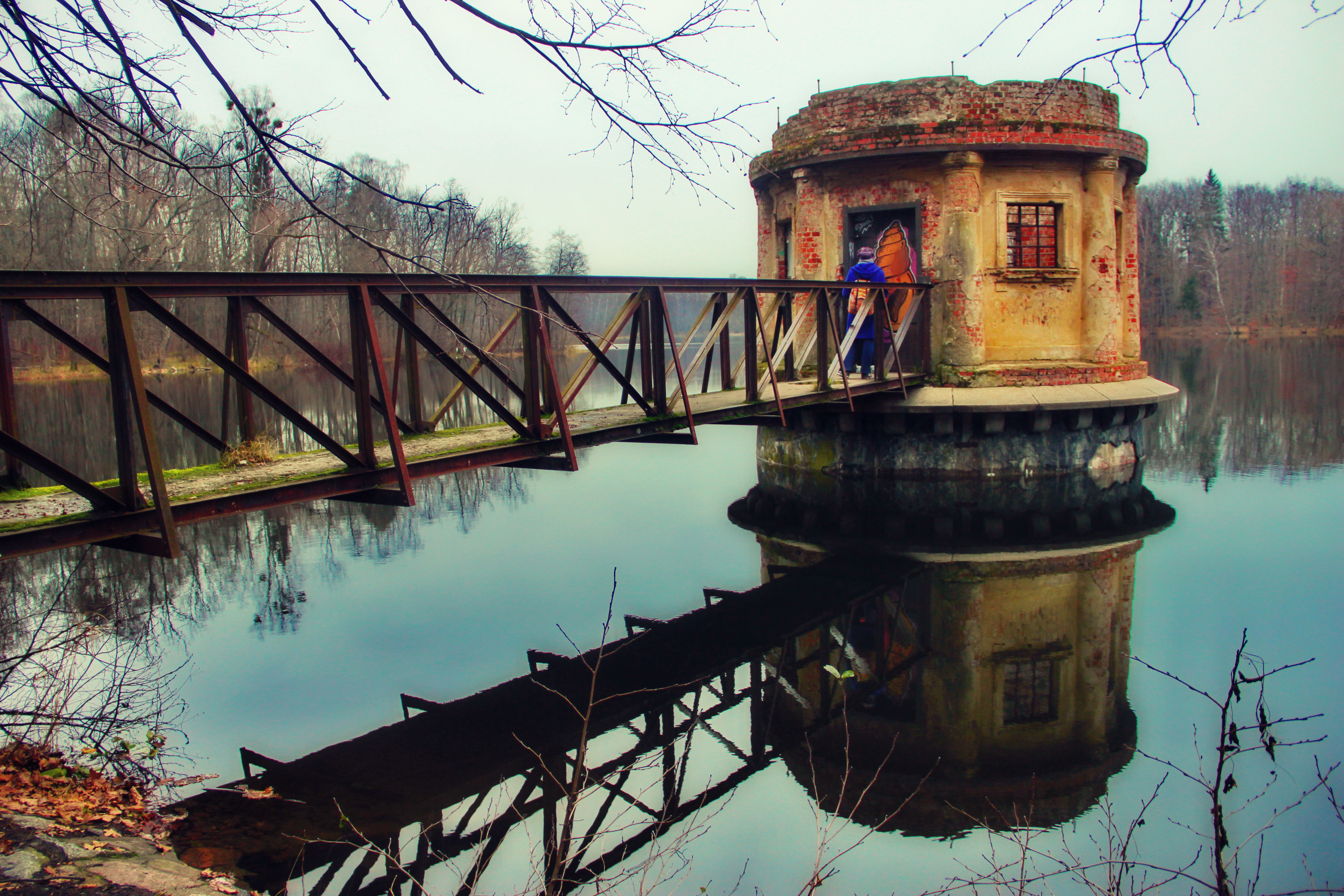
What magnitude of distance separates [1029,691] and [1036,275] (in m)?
7.54

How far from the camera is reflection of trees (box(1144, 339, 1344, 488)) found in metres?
16.5

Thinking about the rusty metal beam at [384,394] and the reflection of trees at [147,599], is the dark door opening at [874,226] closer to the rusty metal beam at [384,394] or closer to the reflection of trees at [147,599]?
the reflection of trees at [147,599]

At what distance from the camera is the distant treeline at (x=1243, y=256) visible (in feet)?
192

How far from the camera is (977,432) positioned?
482 inches

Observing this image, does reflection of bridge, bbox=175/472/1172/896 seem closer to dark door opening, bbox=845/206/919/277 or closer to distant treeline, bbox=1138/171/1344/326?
dark door opening, bbox=845/206/919/277

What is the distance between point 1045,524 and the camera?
11820 mm

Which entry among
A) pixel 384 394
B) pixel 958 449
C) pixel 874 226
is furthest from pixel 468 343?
pixel 874 226

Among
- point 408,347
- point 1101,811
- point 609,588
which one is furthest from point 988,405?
point 408,347

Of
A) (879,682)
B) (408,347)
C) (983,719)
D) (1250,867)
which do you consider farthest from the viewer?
(879,682)

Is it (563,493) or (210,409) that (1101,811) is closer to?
(563,493)

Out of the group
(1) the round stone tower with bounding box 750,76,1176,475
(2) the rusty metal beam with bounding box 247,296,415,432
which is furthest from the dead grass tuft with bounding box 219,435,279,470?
(1) the round stone tower with bounding box 750,76,1176,475

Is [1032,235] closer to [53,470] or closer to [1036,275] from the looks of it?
[1036,275]

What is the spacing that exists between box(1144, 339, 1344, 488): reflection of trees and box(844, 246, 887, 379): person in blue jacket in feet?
21.6

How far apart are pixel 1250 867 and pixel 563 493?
38.7 feet
